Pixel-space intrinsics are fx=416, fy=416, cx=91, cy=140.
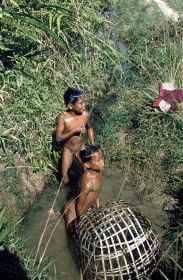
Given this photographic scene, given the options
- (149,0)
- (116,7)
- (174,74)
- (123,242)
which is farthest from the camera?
A: (149,0)

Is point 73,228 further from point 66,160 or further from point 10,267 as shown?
point 66,160

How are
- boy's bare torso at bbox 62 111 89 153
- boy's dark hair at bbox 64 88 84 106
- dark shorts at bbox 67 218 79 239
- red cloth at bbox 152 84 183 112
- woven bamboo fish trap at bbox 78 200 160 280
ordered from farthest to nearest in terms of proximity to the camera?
red cloth at bbox 152 84 183 112
boy's bare torso at bbox 62 111 89 153
boy's dark hair at bbox 64 88 84 106
dark shorts at bbox 67 218 79 239
woven bamboo fish trap at bbox 78 200 160 280

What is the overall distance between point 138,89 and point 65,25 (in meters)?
1.59

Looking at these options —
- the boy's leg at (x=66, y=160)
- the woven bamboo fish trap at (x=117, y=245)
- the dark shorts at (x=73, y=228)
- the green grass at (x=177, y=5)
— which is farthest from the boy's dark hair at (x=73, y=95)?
the green grass at (x=177, y=5)

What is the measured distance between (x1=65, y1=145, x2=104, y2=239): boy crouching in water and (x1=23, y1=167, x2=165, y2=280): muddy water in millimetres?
289

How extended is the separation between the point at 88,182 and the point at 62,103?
6.18 feet

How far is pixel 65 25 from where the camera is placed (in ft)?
19.4

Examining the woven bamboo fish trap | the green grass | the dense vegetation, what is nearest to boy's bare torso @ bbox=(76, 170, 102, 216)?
the woven bamboo fish trap

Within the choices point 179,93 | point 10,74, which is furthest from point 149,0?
point 10,74

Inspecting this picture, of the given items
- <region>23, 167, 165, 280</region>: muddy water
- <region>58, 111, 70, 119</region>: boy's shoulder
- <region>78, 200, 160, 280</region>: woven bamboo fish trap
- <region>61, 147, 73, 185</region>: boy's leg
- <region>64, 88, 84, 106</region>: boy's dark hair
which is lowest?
<region>23, 167, 165, 280</region>: muddy water

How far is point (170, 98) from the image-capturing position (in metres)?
5.62

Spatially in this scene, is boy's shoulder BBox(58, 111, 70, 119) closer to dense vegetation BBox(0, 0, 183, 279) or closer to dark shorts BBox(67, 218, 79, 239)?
dense vegetation BBox(0, 0, 183, 279)

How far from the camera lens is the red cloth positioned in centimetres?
562

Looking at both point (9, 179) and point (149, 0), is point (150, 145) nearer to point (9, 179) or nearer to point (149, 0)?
point (9, 179)
